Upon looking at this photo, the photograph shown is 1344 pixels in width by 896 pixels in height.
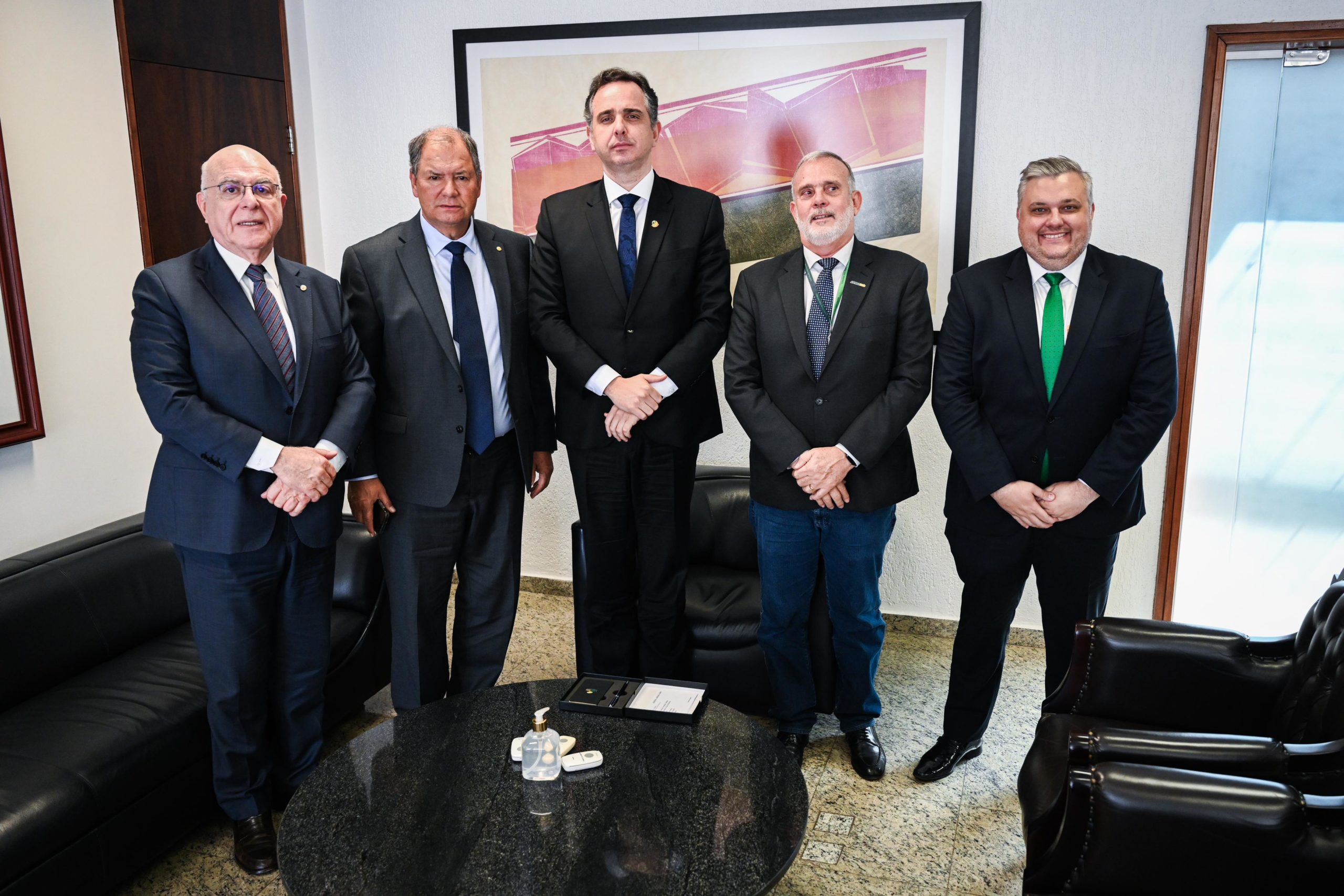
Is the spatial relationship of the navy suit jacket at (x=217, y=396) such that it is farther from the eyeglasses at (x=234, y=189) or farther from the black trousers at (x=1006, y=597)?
the black trousers at (x=1006, y=597)

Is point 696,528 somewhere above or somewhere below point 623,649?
above

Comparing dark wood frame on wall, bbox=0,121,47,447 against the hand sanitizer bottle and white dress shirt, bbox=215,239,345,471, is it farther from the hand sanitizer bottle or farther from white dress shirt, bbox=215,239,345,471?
the hand sanitizer bottle

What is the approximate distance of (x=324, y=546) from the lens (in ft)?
8.25

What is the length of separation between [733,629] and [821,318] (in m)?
0.99

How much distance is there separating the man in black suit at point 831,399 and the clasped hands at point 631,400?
226 mm

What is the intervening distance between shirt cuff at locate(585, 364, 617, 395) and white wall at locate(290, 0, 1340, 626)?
133 cm

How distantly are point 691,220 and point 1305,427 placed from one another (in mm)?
2353

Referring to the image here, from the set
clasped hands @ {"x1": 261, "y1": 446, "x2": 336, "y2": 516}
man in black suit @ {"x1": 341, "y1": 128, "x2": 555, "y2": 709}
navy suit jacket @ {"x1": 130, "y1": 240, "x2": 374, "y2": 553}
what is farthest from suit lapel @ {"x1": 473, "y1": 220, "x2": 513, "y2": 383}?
clasped hands @ {"x1": 261, "y1": 446, "x2": 336, "y2": 516}

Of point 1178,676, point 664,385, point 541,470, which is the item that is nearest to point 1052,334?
point 1178,676

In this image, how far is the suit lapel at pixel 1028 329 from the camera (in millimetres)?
2531

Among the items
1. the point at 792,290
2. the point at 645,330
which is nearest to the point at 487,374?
the point at 645,330

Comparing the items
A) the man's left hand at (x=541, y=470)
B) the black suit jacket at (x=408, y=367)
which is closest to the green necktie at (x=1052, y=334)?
the man's left hand at (x=541, y=470)

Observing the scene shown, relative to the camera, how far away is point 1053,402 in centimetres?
253

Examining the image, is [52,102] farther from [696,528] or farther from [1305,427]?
[1305,427]
